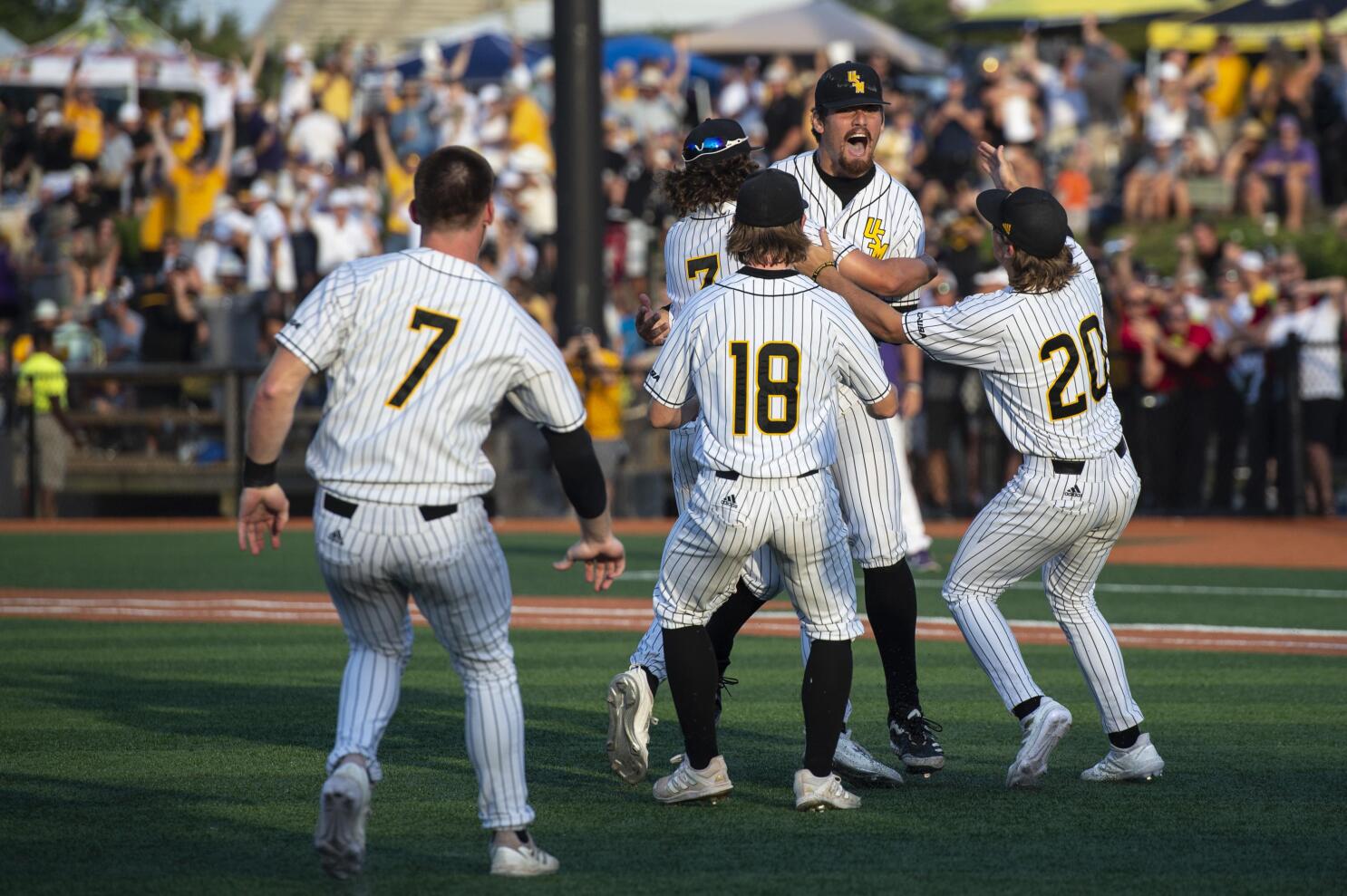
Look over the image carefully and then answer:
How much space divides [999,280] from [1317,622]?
492 centimetres

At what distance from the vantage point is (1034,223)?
6133 millimetres

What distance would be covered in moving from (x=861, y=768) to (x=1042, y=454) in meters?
1.29

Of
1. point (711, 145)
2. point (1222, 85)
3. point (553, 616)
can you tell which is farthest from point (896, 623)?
point (1222, 85)

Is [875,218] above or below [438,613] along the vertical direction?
above

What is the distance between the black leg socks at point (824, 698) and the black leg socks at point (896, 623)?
0.77m

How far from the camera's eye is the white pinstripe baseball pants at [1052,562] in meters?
6.25

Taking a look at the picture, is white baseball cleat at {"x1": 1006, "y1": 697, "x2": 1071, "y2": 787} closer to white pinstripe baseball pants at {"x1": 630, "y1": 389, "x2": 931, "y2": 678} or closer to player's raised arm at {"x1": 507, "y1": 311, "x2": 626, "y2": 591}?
white pinstripe baseball pants at {"x1": 630, "y1": 389, "x2": 931, "y2": 678}

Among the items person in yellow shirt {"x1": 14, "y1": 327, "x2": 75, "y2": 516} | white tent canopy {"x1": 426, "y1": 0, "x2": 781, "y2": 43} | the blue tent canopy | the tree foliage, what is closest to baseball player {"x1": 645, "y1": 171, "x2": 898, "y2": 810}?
person in yellow shirt {"x1": 14, "y1": 327, "x2": 75, "y2": 516}

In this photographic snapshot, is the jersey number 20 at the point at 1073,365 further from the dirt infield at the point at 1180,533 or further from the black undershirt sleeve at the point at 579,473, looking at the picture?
the dirt infield at the point at 1180,533

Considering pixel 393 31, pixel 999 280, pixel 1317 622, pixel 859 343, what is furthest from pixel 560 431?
pixel 393 31

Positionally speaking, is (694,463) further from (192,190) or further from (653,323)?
(192,190)

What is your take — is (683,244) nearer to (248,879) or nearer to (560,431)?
(560,431)

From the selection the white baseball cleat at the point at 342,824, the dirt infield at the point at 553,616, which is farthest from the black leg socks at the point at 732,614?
the dirt infield at the point at 553,616

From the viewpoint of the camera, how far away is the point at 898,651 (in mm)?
6734
